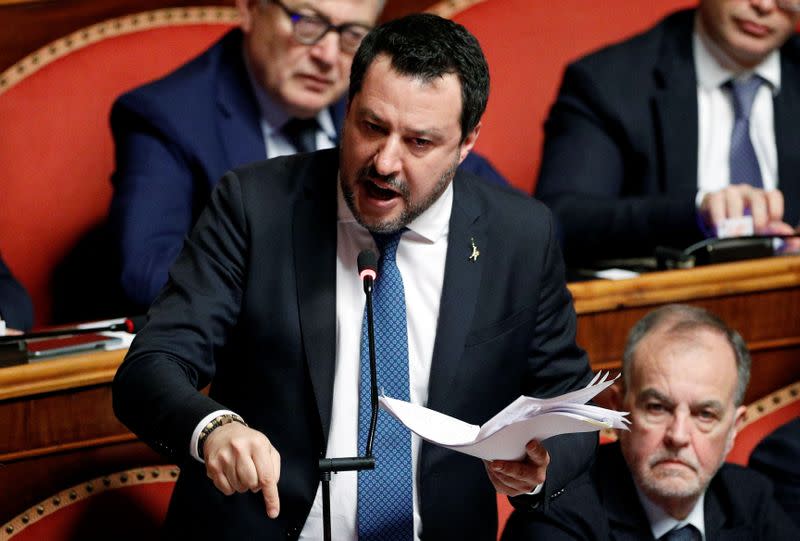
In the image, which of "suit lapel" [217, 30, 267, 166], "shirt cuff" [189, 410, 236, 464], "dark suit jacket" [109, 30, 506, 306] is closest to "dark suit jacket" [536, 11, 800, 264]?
"dark suit jacket" [109, 30, 506, 306]

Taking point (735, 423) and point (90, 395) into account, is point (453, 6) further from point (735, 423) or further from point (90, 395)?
point (90, 395)

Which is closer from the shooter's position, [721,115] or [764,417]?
[764,417]

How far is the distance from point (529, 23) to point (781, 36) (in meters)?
0.52

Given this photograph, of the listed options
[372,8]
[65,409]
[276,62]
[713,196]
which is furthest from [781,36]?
[65,409]

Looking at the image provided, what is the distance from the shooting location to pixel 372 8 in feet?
7.47

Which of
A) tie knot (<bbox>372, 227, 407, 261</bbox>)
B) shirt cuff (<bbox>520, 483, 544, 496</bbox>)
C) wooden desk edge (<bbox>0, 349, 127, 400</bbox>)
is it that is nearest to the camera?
shirt cuff (<bbox>520, 483, 544, 496</bbox>)

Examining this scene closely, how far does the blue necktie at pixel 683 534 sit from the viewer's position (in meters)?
1.91

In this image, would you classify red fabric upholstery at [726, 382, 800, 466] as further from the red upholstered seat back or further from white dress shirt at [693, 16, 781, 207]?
the red upholstered seat back

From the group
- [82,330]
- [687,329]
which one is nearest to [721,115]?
[687,329]

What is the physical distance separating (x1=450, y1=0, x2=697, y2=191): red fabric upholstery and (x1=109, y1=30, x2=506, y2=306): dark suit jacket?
42cm

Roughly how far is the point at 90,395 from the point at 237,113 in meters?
0.68

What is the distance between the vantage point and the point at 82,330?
1.83 meters

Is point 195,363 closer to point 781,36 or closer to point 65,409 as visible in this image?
point 65,409

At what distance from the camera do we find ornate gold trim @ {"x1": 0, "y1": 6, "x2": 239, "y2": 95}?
2355 mm
